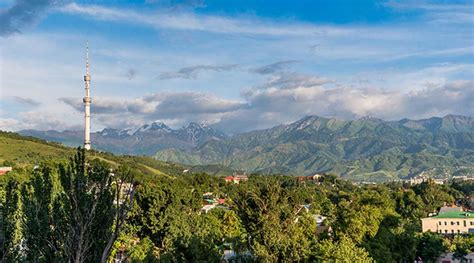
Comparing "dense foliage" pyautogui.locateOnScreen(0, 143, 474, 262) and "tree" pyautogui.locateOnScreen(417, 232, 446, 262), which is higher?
"dense foliage" pyautogui.locateOnScreen(0, 143, 474, 262)

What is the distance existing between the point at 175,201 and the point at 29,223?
50.1 meters

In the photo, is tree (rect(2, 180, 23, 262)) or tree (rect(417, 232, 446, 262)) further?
tree (rect(417, 232, 446, 262))

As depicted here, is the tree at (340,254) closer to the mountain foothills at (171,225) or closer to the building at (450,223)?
the mountain foothills at (171,225)

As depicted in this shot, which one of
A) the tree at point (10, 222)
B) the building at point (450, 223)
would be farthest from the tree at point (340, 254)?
the building at point (450, 223)

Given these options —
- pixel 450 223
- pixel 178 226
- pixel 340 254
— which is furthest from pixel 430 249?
pixel 450 223

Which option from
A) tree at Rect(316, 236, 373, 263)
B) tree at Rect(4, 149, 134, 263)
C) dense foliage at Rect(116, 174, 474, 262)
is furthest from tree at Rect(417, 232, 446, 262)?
tree at Rect(4, 149, 134, 263)

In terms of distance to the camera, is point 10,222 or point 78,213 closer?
point 78,213

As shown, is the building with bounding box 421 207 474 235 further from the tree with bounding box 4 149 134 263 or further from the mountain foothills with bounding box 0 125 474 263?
the tree with bounding box 4 149 134 263

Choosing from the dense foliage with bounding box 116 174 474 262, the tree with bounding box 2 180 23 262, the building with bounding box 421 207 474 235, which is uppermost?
the tree with bounding box 2 180 23 262

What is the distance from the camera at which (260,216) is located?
3152 cm

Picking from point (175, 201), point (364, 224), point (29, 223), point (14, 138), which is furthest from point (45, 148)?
point (29, 223)

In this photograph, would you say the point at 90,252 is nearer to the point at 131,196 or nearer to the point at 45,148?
the point at 131,196

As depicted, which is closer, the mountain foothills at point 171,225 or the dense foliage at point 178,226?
the mountain foothills at point 171,225

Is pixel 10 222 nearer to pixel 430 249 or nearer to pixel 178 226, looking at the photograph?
pixel 178 226
